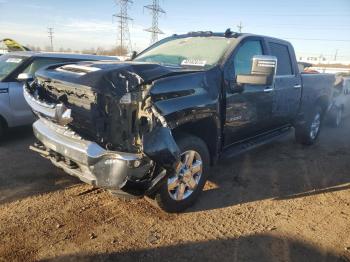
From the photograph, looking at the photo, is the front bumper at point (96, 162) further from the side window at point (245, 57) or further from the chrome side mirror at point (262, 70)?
the side window at point (245, 57)

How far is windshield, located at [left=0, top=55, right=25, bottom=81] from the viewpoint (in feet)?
20.2

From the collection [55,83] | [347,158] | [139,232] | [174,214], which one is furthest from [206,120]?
→ [347,158]

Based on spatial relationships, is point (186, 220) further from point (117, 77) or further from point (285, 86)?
point (285, 86)

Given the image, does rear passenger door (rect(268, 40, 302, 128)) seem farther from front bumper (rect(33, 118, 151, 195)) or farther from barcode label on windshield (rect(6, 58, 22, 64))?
barcode label on windshield (rect(6, 58, 22, 64))

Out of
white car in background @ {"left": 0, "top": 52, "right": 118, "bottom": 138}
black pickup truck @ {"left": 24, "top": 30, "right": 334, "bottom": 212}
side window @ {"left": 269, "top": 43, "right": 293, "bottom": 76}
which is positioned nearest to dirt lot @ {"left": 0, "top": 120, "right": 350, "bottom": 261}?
black pickup truck @ {"left": 24, "top": 30, "right": 334, "bottom": 212}

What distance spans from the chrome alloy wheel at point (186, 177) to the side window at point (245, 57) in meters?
1.25

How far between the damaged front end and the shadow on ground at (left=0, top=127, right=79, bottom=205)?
3.73 ft

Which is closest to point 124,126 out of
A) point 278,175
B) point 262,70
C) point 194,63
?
point 194,63

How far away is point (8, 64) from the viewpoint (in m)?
6.33

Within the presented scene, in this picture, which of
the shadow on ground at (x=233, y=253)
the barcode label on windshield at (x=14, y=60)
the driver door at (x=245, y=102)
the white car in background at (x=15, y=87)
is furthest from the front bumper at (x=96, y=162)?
the barcode label on windshield at (x=14, y=60)

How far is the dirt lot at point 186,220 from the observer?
314 centimetres

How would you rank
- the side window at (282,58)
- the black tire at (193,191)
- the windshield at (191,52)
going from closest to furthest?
the black tire at (193,191) < the windshield at (191,52) < the side window at (282,58)

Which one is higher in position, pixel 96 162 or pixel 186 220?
pixel 96 162

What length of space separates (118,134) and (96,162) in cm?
32
